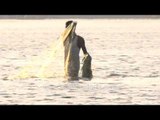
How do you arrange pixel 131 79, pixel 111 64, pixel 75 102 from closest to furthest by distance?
pixel 75 102
pixel 131 79
pixel 111 64

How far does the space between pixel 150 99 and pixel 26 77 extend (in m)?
6.03

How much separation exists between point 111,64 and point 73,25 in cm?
847

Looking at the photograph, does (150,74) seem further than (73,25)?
Yes

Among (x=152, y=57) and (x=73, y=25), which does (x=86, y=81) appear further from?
(x=152, y=57)

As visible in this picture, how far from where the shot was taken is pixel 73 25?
55.0 feet

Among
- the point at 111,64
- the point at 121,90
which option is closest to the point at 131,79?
the point at 121,90

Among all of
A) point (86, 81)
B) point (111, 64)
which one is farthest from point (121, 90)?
point (111, 64)

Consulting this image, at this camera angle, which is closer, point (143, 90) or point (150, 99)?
point (150, 99)

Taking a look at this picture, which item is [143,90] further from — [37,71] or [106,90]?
[37,71]

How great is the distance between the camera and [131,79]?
19172 millimetres
